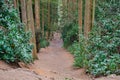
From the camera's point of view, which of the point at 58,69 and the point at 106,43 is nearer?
the point at 106,43

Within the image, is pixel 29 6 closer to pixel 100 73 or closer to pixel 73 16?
pixel 100 73

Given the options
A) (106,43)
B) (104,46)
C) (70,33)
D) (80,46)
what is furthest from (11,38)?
(70,33)

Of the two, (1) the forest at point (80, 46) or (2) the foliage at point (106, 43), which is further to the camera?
(2) the foliage at point (106, 43)

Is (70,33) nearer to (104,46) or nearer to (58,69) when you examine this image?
(58,69)

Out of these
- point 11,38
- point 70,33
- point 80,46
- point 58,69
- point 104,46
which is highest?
point 11,38

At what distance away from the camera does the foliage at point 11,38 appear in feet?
37.2

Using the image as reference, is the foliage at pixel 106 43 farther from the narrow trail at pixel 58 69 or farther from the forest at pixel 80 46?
the narrow trail at pixel 58 69

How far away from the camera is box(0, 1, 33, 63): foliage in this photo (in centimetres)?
1135

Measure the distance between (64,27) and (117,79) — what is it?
19.0 meters

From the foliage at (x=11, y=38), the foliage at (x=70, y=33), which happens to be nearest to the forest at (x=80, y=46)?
the foliage at (x=11, y=38)

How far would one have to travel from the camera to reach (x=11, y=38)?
11.9 meters

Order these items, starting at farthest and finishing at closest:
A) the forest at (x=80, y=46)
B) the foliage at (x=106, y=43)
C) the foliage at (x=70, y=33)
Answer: the foliage at (x=70, y=33) < the foliage at (x=106, y=43) < the forest at (x=80, y=46)

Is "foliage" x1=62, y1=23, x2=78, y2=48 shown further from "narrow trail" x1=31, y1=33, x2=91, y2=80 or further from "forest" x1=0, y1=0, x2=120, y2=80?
"forest" x1=0, y1=0, x2=120, y2=80

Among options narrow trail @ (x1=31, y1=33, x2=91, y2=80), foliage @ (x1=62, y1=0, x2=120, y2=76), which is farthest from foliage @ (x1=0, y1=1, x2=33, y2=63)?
foliage @ (x1=62, y1=0, x2=120, y2=76)
